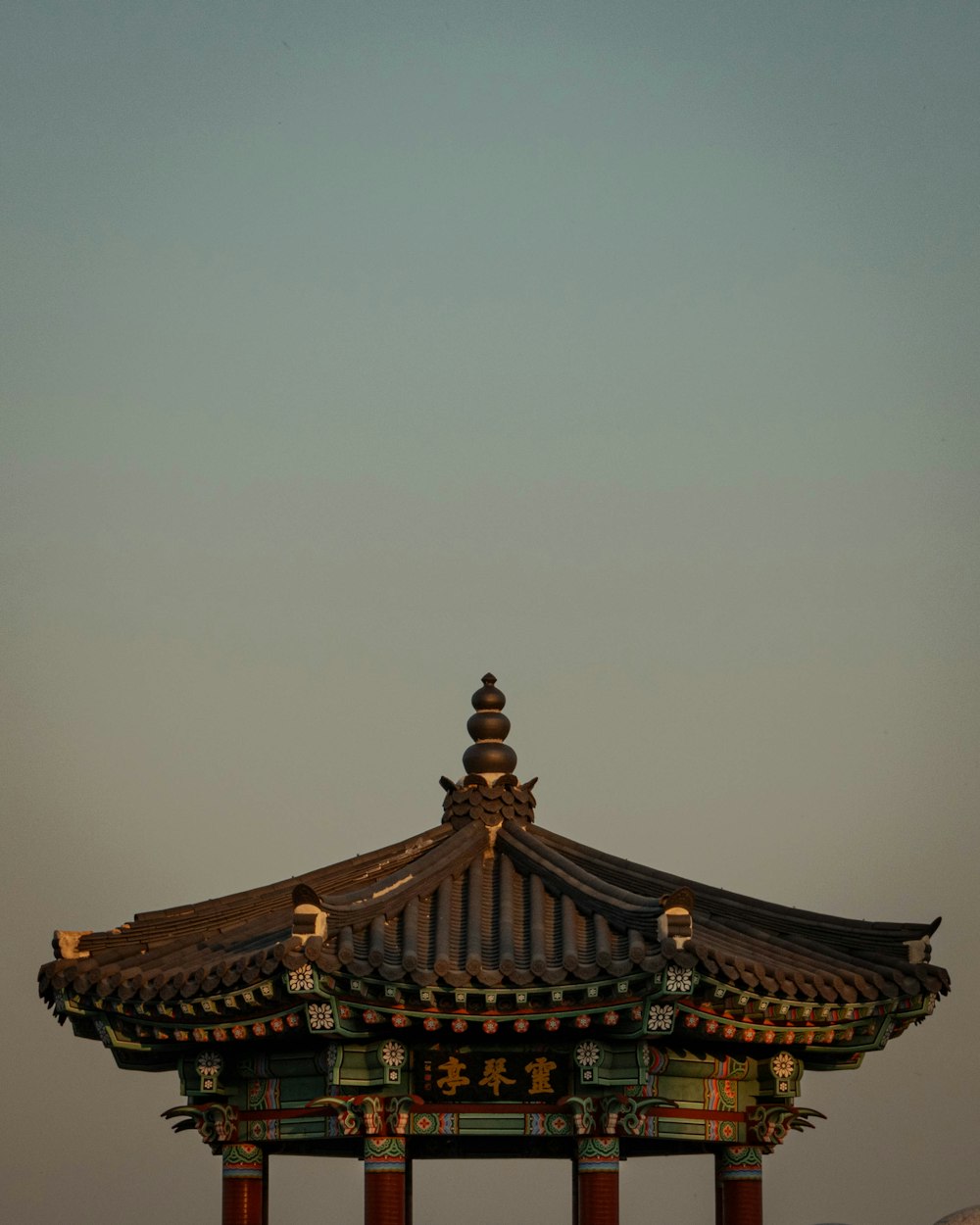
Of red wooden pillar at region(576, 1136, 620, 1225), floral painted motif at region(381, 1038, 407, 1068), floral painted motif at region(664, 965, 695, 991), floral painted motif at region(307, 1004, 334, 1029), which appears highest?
floral painted motif at region(664, 965, 695, 991)

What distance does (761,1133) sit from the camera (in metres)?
21.9

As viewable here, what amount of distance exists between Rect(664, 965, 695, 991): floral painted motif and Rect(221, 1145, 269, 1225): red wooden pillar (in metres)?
5.16

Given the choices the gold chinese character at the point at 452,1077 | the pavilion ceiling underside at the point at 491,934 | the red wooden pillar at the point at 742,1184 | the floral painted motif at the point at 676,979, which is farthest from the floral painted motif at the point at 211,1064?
the red wooden pillar at the point at 742,1184

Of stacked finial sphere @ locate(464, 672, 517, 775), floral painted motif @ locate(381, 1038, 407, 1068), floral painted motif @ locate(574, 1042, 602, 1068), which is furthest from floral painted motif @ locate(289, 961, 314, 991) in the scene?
stacked finial sphere @ locate(464, 672, 517, 775)

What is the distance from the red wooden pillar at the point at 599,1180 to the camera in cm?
2052

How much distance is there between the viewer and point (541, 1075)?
2078cm

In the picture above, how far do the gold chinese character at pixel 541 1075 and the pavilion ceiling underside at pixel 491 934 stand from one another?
1.20m

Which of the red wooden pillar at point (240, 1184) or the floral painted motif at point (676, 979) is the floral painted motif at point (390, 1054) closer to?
the red wooden pillar at point (240, 1184)

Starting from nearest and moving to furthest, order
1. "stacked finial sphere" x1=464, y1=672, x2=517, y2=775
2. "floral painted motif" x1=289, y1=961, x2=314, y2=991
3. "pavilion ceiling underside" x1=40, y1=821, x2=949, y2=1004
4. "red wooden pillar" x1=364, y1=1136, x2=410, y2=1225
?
1. "floral painted motif" x1=289, y1=961, x2=314, y2=991
2. "pavilion ceiling underside" x1=40, y1=821, x2=949, y2=1004
3. "red wooden pillar" x1=364, y1=1136, x2=410, y2=1225
4. "stacked finial sphere" x1=464, y1=672, x2=517, y2=775

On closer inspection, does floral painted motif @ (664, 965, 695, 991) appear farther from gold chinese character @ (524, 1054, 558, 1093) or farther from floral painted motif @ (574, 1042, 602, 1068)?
gold chinese character @ (524, 1054, 558, 1093)

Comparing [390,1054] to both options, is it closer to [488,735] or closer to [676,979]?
[676,979]

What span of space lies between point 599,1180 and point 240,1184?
148 inches

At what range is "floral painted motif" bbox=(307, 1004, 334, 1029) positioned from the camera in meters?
19.9

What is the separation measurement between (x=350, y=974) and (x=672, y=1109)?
384 cm
